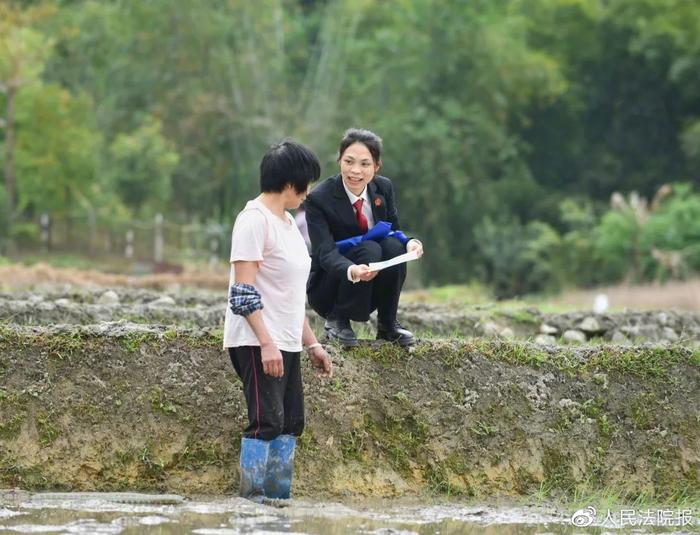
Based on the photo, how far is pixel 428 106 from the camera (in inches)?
1731

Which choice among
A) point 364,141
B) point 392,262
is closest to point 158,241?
point 364,141

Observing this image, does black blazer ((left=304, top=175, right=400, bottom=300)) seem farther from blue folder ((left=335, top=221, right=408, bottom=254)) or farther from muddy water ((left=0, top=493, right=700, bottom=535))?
muddy water ((left=0, top=493, right=700, bottom=535))

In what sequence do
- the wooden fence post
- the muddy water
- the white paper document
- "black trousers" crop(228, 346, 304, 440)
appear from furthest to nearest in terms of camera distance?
the wooden fence post
the white paper document
"black trousers" crop(228, 346, 304, 440)
the muddy water

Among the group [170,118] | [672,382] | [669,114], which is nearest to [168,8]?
[170,118]

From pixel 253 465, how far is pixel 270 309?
68cm

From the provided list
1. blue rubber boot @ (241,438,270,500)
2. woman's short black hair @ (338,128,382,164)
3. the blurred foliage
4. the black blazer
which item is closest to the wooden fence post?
the blurred foliage

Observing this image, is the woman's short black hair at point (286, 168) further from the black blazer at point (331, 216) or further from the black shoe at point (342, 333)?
the black shoe at point (342, 333)

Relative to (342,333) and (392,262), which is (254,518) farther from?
(342,333)

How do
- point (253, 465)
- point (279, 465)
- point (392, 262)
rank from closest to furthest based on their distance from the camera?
point (253, 465) → point (279, 465) → point (392, 262)

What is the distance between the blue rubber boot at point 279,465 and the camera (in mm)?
6215

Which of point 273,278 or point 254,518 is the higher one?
point 273,278

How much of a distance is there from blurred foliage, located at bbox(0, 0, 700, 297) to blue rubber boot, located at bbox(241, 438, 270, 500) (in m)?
32.5

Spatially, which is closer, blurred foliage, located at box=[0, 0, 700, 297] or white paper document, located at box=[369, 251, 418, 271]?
white paper document, located at box=[369, 251, 418, 271]

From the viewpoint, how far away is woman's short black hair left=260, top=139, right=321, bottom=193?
6.08 metres
